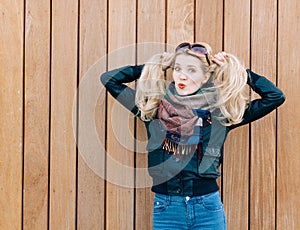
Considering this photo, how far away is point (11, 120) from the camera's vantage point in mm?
2688

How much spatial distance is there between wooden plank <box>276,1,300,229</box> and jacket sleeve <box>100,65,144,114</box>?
2.21 feet

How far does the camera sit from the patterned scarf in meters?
2.38

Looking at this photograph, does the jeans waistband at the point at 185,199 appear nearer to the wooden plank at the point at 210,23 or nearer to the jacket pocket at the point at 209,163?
the jacket pocket at the point at 209,163

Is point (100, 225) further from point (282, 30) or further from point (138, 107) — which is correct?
point (282, 30)

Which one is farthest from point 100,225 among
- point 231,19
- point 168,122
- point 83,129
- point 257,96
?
point 231,19

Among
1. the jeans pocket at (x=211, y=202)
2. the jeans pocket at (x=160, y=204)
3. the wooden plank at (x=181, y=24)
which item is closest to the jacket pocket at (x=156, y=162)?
the jeans pocket at (x=160, y=204)

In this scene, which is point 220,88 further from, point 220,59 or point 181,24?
point 181,24

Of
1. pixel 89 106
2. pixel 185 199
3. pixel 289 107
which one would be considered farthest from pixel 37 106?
pixel 289 107

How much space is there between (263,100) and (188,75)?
33 centimetres

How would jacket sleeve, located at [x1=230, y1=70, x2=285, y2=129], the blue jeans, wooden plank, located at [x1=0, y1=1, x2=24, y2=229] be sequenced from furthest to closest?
wooden plank, located at [x1=0, y1=1, x2=24, y2=229] < jacket sleeve, located at [x1=230, y1=70, x2=285, y2=129] < the blue jeans

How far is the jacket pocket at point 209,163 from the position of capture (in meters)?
2.39

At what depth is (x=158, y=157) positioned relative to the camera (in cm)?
243

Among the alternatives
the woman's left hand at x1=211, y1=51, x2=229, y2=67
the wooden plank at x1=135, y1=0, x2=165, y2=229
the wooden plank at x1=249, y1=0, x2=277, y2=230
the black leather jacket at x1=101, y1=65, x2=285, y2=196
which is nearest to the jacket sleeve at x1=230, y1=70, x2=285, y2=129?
the black leather jacket at x1=101, y1=65, x2=285, y2=196

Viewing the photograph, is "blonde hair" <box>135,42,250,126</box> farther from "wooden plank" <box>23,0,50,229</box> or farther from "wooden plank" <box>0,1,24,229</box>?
"wooden plank" <box>0,1,24,229</box>
